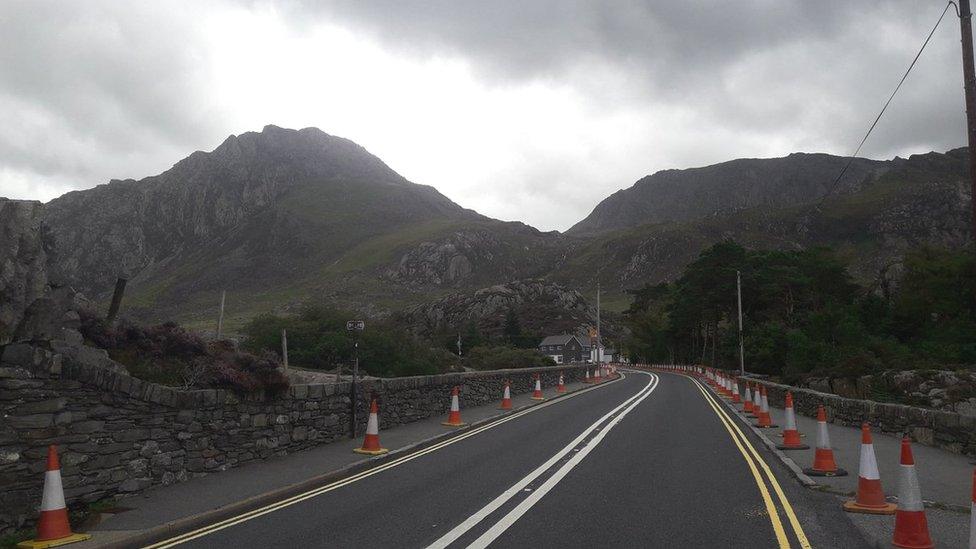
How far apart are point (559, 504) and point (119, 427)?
17.8 feet

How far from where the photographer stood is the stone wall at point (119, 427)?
6.75 meters

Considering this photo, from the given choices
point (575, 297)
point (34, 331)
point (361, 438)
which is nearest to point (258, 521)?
point (34, 331)

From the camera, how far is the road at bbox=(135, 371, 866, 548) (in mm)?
6355

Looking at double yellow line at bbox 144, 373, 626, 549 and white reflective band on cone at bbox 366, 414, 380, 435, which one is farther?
white reflective band on cone at bbox 366, 414, 380, 435

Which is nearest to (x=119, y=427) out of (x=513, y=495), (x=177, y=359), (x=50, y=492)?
(x=50, y=492)

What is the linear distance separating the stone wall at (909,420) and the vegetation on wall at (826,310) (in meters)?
15.0

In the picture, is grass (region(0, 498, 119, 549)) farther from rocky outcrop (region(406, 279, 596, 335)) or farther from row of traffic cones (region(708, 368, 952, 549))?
rocky outcrop (region(406, 279, 596, 335))

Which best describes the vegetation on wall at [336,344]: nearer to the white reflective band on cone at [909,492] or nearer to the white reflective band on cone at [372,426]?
the white reflective band on cone at [372,426]

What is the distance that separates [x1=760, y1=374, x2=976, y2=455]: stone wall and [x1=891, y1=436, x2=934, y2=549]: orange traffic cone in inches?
281

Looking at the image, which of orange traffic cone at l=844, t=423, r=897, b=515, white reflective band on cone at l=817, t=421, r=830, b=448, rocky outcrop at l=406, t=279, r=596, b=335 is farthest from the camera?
rocky outcrop at l=406, t=279, r=596, b=335

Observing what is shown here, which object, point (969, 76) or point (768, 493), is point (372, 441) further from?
point (969, 76)

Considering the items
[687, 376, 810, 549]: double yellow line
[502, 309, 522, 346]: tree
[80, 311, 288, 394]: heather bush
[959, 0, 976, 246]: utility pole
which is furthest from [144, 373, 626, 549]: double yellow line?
[502, 309, 522, 346]: tree

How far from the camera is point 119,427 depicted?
8078mm

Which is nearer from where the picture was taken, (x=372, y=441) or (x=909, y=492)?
(x=909, y=492)
